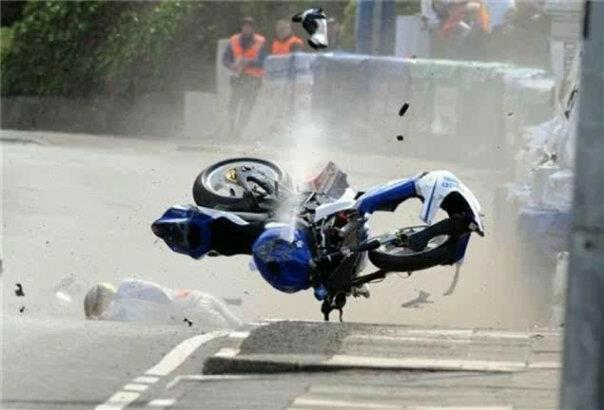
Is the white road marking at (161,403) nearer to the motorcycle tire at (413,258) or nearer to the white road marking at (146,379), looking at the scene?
the white road marking at (146,379)

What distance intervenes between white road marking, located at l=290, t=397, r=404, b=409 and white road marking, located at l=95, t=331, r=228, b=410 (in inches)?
32.5

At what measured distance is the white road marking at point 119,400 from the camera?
28.4 feet

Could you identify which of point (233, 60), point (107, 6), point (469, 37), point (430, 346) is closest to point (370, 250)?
point (430, 346)

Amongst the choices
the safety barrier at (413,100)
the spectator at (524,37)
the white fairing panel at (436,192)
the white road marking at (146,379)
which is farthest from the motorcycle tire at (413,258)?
the spectator at (524,37)

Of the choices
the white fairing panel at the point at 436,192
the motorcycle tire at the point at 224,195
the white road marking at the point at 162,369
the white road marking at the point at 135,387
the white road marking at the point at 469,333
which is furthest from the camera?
the motorcycle tire at the point at 224,195

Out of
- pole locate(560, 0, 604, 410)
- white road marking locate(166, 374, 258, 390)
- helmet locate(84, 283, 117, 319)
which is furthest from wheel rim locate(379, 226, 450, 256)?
pole locate(560, 0, 604, 410)

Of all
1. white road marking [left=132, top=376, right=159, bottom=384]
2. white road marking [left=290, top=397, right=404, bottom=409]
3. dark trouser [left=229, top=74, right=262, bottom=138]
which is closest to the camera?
white road marking [left=290, top=397, right=404, bottom=409]

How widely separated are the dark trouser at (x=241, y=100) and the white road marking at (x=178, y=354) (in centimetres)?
1680

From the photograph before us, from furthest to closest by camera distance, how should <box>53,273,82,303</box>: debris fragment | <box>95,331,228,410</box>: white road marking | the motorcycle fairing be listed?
1. <box>53,273,82,303</box>: debris fragment
2. the motorcycle fairing
3. <box>95,331,228,410</box>: white road marking

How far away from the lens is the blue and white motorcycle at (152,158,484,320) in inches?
424

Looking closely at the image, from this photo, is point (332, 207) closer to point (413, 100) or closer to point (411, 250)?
point (411, 250)

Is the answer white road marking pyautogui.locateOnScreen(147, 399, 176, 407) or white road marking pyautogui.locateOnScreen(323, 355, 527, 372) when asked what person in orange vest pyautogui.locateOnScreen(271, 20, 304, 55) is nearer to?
white road marking pyautogui.locateOnScreen(323, 355, 527, 372)

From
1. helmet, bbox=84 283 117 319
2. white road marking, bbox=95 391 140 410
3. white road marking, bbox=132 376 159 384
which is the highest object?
white road marking, bbox=95 391 140 410

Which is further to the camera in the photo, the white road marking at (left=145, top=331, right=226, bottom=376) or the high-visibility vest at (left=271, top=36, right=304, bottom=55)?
the high-visibility vest at (left=271, top=36, right=304, bottom=55)
